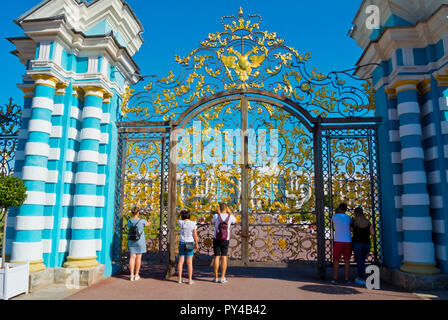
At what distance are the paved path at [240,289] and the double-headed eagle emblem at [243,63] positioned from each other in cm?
429

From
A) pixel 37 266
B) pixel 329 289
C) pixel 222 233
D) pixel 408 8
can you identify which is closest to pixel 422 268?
pixel 329 289

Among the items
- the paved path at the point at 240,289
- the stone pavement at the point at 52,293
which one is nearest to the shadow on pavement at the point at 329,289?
the paved path at the point at 240,289

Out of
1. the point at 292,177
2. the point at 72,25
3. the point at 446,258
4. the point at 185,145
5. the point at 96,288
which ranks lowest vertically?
the point at 96,288

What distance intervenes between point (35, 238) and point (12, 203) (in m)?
0.86

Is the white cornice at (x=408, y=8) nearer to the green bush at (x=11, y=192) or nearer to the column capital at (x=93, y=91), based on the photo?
the column capital at (x=93, y=91)

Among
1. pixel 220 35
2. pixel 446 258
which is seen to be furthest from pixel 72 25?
pixel 446 258

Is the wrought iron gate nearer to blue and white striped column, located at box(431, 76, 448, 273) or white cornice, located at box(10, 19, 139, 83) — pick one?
white cornice, located at box(10, 19, 139, 83)

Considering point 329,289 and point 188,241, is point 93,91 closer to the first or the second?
point 188,241

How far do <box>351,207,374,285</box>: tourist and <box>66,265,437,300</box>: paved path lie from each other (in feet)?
1.24

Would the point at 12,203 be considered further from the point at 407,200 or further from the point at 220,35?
the point at 407,200

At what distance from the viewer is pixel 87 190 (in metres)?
6.06

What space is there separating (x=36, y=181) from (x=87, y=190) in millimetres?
877

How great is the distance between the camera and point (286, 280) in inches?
244

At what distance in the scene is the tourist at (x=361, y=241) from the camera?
5.94m
